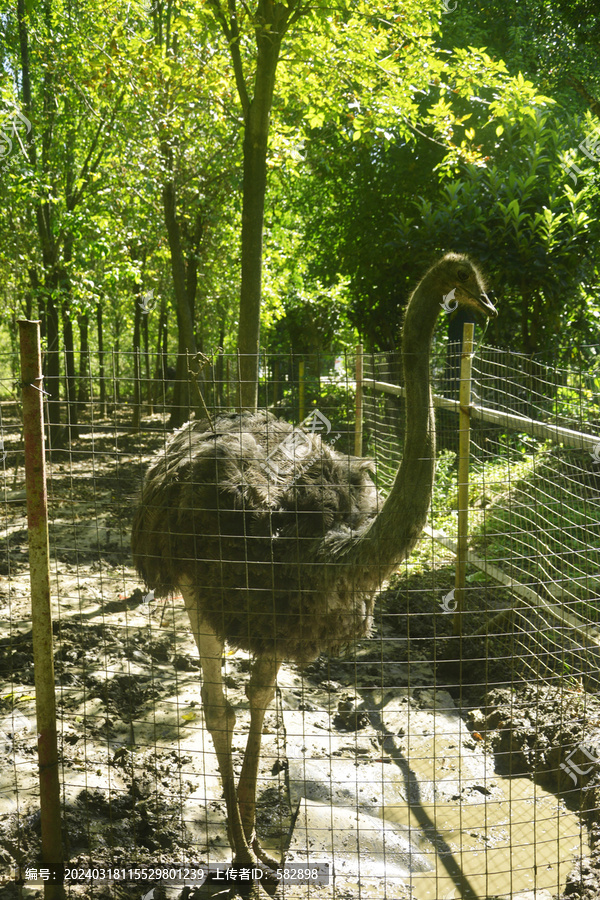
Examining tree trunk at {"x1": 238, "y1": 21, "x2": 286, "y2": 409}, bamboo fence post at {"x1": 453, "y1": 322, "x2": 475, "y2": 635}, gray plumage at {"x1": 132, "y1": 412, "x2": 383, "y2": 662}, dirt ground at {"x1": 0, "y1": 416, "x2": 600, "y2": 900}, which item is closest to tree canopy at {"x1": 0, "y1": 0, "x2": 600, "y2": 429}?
tree trunk at {"x1": 238, "y1": 21, "x2": 286, "y2": 409}

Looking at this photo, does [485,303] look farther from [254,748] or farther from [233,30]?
[233,30]

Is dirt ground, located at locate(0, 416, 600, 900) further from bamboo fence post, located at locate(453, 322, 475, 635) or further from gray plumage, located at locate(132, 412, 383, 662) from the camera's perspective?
bamboo fence post, located at locate(453, 322, 475, 635)

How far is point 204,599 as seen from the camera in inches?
141

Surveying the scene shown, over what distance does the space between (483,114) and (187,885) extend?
36.5 ft

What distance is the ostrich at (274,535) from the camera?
3.17 metres

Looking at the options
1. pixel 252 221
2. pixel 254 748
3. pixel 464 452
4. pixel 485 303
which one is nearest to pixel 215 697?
pixel 254 748

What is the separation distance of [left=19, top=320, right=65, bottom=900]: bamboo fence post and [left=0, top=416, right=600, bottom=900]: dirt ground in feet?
0.55

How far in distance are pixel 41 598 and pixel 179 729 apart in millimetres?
1585

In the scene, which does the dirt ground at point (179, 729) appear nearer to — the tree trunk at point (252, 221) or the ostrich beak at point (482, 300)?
the ostrich beak at point (482, 300)

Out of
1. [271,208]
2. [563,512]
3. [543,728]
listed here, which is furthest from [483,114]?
[543,728]

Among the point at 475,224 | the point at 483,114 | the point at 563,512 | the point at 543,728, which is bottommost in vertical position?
the point at 543,728

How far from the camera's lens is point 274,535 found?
3457mm

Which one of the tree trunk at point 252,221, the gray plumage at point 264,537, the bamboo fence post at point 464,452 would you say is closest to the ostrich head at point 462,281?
the gray plumage at point 264,537

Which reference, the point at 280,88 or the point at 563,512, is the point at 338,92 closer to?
the point at 280,88
